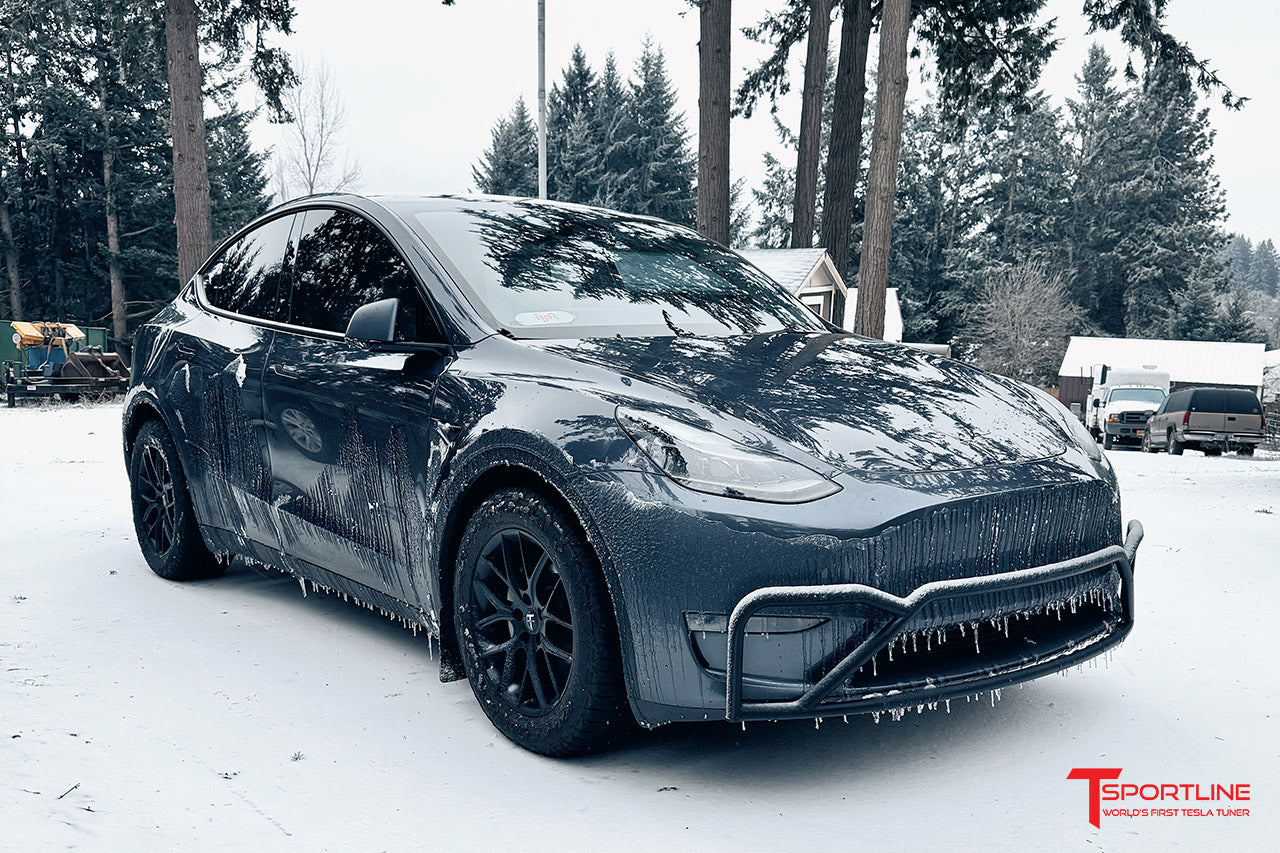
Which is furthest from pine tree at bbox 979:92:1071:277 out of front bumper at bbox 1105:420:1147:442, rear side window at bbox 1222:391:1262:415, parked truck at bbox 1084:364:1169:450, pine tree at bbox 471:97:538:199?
rear side window at bbox 1222:391:1262:415

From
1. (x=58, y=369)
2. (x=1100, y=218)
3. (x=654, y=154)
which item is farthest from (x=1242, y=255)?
(x=58, y=369)

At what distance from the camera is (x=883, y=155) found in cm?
1341

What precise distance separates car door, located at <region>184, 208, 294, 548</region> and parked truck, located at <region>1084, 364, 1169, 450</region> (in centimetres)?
2600

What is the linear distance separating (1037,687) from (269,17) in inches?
759

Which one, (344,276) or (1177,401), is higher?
(344,276)

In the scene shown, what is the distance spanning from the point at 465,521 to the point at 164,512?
255 cm

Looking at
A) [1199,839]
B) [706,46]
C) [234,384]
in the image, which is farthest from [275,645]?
[706,46]

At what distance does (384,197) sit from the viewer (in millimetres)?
4379

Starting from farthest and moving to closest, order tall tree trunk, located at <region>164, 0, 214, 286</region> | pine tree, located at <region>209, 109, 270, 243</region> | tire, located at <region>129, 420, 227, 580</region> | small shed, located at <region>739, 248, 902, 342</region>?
pine tree, located at <region>209, 109, 270, 243</region>
small shed, located at <region>739, 248, 902, 342</region>
tall tree trunk, located at <region>164, 0, 214, 286</region>
tire, located at <region>129, 420, 227, 580</region>

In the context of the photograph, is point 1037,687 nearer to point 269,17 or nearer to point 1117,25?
point 1117,25

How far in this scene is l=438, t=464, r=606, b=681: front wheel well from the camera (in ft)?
10.3

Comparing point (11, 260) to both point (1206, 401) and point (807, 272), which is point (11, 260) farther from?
point (1206, 401)

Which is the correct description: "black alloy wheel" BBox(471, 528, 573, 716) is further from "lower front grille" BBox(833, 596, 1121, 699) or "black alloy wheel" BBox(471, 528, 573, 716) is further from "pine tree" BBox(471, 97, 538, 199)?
"pine tree" BBox(471, 97, 538, 199)

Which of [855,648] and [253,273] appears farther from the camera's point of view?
[253,273]
